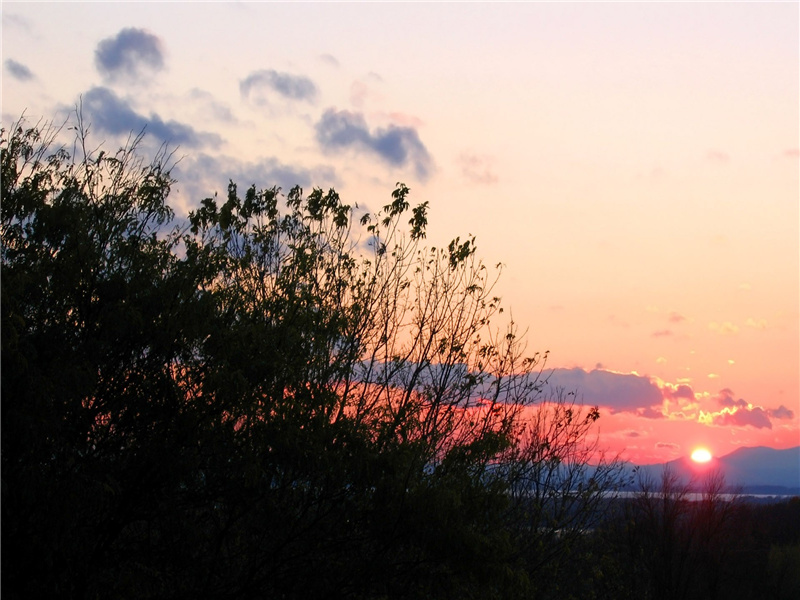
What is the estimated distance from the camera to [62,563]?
11.3 meters

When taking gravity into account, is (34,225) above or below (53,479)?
above

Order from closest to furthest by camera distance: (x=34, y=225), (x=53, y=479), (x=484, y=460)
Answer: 1. (x=53, y=479)
2. (x=34, y=225)
3. (x=484, y=460)

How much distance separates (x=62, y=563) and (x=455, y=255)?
11.3 m

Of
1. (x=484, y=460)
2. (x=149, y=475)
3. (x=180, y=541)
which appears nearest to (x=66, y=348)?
(x=149, y=475)

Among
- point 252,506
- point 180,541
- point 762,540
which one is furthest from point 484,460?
point 762,540

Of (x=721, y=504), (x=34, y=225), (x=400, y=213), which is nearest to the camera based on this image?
(x=34, y=225)

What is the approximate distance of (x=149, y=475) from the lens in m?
12.3

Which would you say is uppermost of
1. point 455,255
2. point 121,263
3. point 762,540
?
point 455,255

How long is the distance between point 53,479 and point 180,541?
2.61 m

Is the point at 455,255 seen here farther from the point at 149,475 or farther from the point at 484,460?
the point at 149,475

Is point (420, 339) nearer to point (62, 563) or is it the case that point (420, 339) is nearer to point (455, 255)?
point (455, 255)

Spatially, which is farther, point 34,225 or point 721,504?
point 721,504

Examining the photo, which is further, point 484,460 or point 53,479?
point 484,460

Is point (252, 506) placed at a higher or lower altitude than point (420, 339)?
lower
